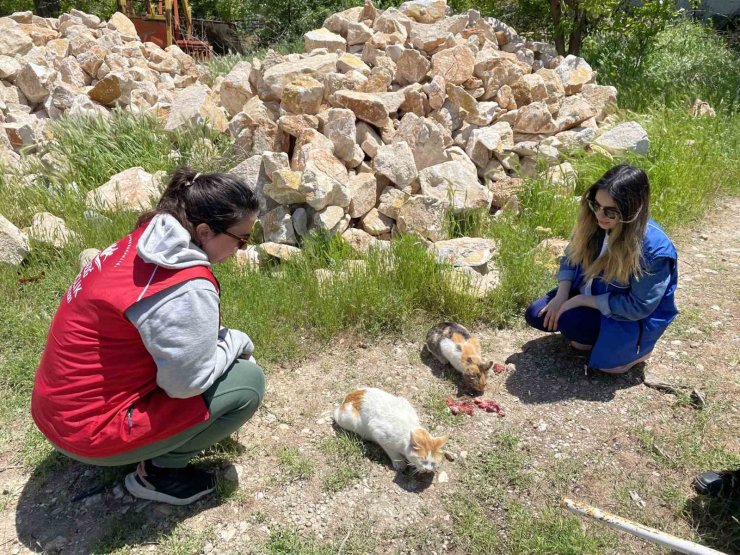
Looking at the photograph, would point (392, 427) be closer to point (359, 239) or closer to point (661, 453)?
point (661, 453)

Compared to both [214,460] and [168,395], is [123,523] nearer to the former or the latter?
[214,460]

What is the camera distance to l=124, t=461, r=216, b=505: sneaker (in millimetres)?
2664

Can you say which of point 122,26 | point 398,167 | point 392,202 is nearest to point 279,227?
point 392,202

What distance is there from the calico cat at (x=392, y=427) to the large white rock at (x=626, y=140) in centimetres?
394

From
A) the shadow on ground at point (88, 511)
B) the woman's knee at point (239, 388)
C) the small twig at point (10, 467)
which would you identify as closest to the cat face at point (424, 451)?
the woman's knee at point (239, 388)

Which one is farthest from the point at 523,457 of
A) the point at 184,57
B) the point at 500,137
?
the point at 184,57

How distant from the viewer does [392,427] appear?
2.87 metres

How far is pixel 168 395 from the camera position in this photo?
2367 millimetres

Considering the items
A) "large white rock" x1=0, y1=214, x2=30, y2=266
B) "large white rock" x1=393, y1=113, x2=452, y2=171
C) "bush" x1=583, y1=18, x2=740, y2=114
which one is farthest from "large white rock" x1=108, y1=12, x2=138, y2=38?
"bush" x1=583, y1=18, x2=740, y2=114

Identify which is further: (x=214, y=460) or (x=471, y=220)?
(x=471, y=220)

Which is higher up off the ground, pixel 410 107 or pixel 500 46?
pixel 500 46

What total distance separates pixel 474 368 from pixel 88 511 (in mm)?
2118

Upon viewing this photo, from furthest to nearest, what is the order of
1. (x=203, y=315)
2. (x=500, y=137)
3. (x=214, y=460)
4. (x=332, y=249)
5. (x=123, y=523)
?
(x=500, y=137), (x=332, y=249), (x=214, y=460), (x=123, y=523), (x=203, y=315)

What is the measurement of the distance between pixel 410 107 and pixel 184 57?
4.90 meters
